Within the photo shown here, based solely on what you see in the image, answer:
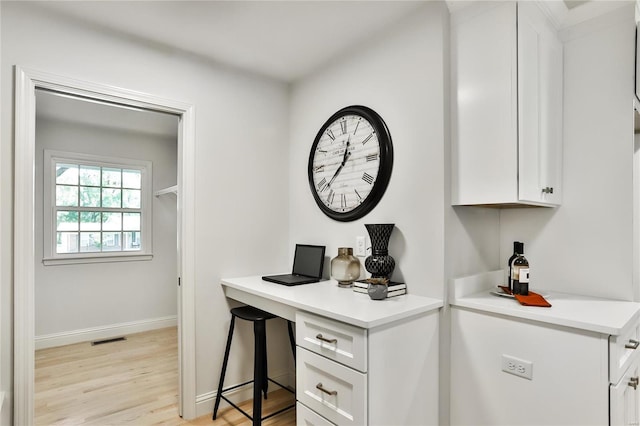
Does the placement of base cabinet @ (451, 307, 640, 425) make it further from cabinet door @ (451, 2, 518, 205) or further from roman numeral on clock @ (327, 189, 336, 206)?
roman numeral on clock @ (327, 189, 336, 206)

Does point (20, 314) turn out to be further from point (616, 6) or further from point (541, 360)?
point (616, 6)

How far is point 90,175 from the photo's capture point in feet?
13.1

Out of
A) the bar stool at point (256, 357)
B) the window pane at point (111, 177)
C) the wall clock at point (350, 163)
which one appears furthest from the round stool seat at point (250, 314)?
the window pane at point (111, 177)

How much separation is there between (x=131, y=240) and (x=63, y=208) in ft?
2.47

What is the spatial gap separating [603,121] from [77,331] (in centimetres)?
475

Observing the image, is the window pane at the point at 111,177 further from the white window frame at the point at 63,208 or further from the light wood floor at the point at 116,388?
the light wood floor at the point at 116,388

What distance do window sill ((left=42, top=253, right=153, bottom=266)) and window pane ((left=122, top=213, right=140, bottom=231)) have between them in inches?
12.7

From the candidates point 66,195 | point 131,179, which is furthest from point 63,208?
point 131,179

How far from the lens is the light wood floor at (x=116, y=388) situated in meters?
2.34

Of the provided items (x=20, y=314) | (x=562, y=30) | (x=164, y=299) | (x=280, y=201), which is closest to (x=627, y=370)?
(x=562, y=30)

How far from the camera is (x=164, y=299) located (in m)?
4.40

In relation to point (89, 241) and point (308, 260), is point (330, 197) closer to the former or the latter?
point (308, 260)

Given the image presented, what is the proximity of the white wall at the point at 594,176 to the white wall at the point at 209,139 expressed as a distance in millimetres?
→ 1787

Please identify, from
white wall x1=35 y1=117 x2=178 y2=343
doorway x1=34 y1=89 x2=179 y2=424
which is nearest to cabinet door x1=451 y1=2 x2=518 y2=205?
doorway x1=34 y1=89 x2=179 y2=424
